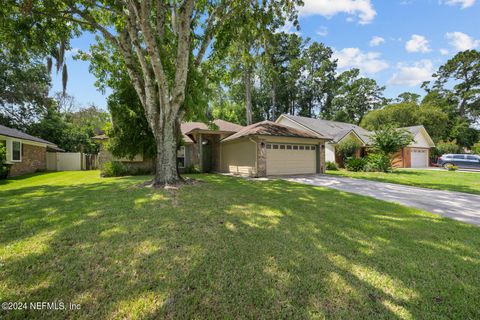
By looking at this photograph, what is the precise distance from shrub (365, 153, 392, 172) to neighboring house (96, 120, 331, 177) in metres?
4.46

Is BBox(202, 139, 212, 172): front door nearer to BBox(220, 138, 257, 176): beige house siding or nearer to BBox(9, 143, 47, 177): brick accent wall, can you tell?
BBox(220, 138, 257, 176): beige house siding

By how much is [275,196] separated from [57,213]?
5.68 metres

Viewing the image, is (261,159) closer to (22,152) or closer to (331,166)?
(331,166)

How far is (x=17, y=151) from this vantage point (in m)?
14.6

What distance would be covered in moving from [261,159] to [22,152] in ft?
54.7

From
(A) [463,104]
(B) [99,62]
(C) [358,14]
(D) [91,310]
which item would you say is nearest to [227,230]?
(D) [91,310]

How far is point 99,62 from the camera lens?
35.8 ft

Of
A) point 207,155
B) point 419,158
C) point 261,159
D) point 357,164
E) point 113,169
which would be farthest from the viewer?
point 419,158

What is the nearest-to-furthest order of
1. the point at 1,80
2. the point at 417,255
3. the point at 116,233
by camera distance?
the point at 417,255 → the point at 116,233 → the point at 1,80

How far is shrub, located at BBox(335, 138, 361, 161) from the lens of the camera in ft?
61.9

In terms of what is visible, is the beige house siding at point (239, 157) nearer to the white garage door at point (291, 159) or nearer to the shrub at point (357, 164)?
the white garage door at point (291, 159)

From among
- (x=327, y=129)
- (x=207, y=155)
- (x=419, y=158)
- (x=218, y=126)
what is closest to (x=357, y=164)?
(x=327, y=129)

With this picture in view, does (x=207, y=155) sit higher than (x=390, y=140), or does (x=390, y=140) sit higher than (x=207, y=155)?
(x=390, y=140)

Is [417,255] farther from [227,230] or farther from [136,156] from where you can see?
[136,156]
